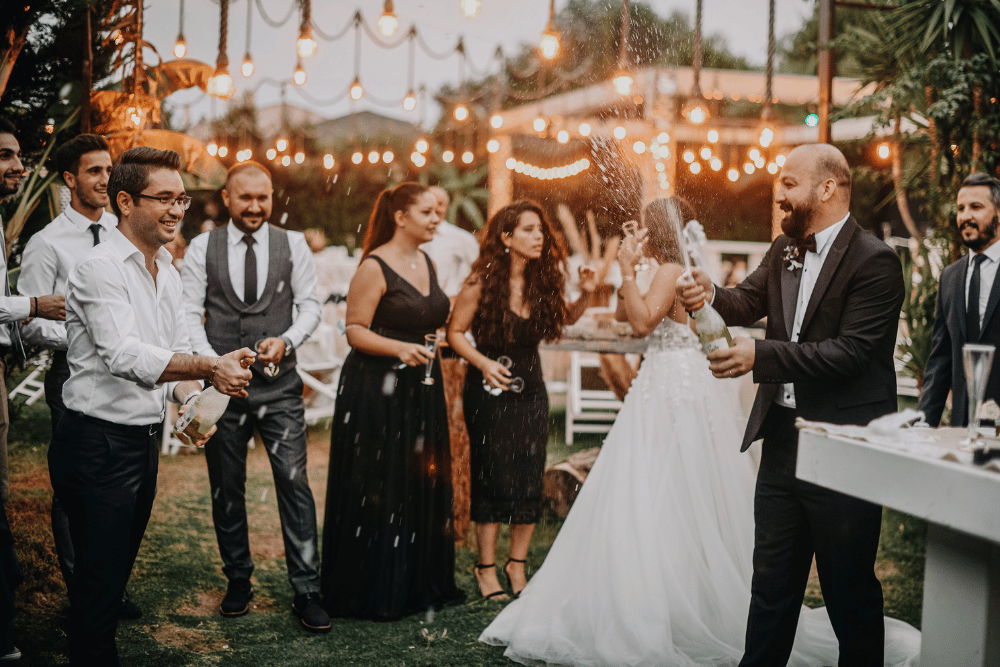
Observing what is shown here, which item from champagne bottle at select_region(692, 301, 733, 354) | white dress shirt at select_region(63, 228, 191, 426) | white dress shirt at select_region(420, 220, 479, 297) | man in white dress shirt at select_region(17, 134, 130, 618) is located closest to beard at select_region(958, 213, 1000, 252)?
champagne bottle at select_region(692, 301, 733, 354)

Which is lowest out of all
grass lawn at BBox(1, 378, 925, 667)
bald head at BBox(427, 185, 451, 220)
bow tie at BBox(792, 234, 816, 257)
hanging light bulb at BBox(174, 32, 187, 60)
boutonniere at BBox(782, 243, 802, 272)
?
grass lawn at BBox(1, 378, 925, 667)

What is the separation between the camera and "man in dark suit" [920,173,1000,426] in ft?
11.3

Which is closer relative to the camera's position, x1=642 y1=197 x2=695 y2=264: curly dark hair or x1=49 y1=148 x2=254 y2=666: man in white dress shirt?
x1=49 y1=148 x2=254 y2=666: man in white dress shirt

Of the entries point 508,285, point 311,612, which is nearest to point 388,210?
point 508,285

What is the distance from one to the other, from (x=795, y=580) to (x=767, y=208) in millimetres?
18726

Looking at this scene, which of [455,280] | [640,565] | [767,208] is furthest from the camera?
[767,208]

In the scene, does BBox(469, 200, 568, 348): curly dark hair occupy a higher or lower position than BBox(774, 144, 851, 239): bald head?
lower

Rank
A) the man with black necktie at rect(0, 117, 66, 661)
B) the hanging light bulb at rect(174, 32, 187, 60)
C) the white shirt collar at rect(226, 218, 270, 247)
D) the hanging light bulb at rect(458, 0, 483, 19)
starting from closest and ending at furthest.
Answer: the man with black necktie at rect(0, 117, 66, 661) → the white shirt collar at rect(226, 218, 270, 247) → the hanging light bulb at rect(458, 0, 483, 19) → the hanging light bulb at rect(174, 32, 187, 60)

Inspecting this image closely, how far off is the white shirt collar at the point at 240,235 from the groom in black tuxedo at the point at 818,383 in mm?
2148

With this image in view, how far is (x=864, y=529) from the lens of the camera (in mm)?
2447

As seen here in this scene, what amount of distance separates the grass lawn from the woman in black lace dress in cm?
42

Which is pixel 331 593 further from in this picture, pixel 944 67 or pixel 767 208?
pixel 767 208

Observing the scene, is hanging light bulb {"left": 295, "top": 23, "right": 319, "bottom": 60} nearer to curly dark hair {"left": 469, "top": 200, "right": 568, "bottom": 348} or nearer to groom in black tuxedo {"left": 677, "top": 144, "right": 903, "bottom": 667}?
curly dark hair {"left": 469, "top": 200, "right": 568, "bottom": 348}

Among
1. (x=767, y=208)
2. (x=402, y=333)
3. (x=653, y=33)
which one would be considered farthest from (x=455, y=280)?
(x=653, y=33)
